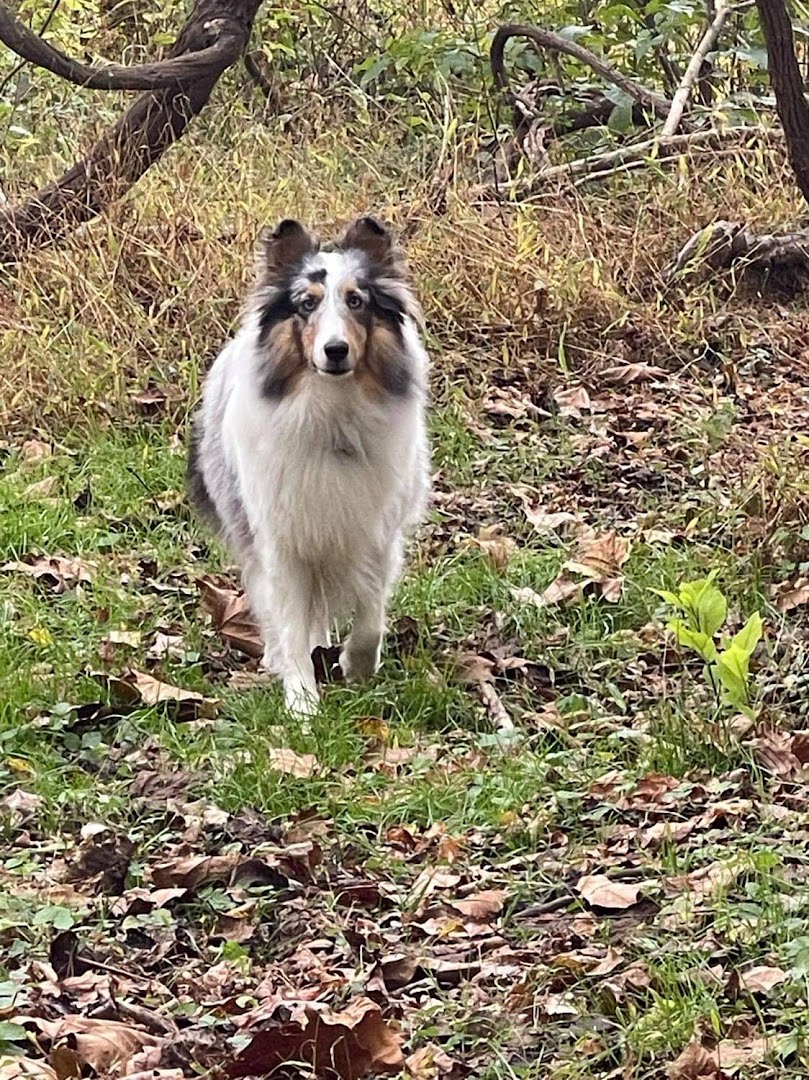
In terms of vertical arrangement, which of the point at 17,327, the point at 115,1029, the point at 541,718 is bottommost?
the point at 541,718

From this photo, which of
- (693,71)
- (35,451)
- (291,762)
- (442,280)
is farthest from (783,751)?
(693,71)

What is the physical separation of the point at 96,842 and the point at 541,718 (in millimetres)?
1306

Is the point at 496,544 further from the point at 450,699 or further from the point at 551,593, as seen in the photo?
the point at 450,699

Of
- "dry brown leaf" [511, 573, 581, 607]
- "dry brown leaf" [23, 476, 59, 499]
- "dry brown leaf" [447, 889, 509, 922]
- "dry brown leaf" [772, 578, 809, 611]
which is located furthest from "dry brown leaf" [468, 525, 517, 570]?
"dry brown leaf" [447, 889, 509, 922]

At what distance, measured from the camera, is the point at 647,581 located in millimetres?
4855

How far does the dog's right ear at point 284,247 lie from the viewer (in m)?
4.48

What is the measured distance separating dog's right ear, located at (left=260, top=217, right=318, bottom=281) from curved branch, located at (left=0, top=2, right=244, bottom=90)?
282cm

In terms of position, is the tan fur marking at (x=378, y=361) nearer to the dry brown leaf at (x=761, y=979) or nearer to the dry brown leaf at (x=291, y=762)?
the dry brown leaf at (x=291, y=762)

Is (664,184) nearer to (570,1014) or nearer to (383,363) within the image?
(383,363)

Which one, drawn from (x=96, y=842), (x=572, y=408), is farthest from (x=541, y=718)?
(x=572, y=408)

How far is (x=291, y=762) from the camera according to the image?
12.6 feet

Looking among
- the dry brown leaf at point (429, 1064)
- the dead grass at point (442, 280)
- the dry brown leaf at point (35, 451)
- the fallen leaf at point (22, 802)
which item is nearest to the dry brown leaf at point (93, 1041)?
the dry brown leaf at point (429, 1064)

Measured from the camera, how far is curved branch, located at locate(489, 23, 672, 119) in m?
8.23

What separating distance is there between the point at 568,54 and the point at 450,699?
549 cm
